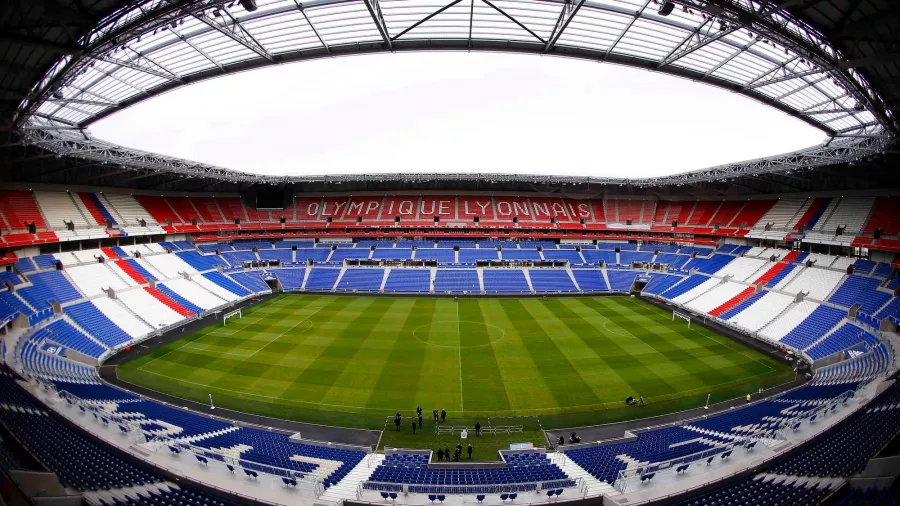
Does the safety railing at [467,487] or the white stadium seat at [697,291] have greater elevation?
the white stadium seat at [697,291]

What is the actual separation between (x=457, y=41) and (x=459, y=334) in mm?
18498

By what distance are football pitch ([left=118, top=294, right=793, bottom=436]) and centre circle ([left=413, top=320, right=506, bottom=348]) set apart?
0.46 ft

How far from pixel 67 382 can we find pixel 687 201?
5871 centimetres

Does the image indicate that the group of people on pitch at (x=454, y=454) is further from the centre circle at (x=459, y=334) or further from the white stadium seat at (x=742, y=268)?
the white stadium seat at (x=742, y=268)

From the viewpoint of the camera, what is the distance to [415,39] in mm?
18609

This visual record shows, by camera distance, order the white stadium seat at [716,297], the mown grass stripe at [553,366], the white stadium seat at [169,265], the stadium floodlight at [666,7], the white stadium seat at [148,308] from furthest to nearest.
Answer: the white stadium seat at [169,265] → the white stadium seat at [716,297] → the white stadium seat at [148,308] → the mown grass stripe at [553,366] → the stadium floodlight at [666,7]

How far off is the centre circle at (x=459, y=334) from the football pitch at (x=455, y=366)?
0.46 ft

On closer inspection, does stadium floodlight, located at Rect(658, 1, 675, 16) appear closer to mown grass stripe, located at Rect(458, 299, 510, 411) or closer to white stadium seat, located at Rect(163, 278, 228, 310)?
mown grass stripe, located at Rect(458, 299, 510, 411)

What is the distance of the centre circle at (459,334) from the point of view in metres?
26.6

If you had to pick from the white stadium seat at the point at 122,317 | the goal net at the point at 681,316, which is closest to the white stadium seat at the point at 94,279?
the white stadium seat at the point at 122,317

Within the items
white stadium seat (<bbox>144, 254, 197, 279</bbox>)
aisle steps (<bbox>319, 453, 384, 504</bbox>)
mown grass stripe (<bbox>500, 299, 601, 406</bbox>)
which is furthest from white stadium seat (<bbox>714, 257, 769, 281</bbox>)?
white stadium seat (<bbox>144, 254, 197, 279</bbox>)

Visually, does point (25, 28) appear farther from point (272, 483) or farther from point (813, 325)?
point (813, 325)

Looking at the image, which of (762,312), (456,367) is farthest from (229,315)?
(762,312)

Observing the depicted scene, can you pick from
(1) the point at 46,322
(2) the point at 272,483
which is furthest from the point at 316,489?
(1) the point at 46,322
